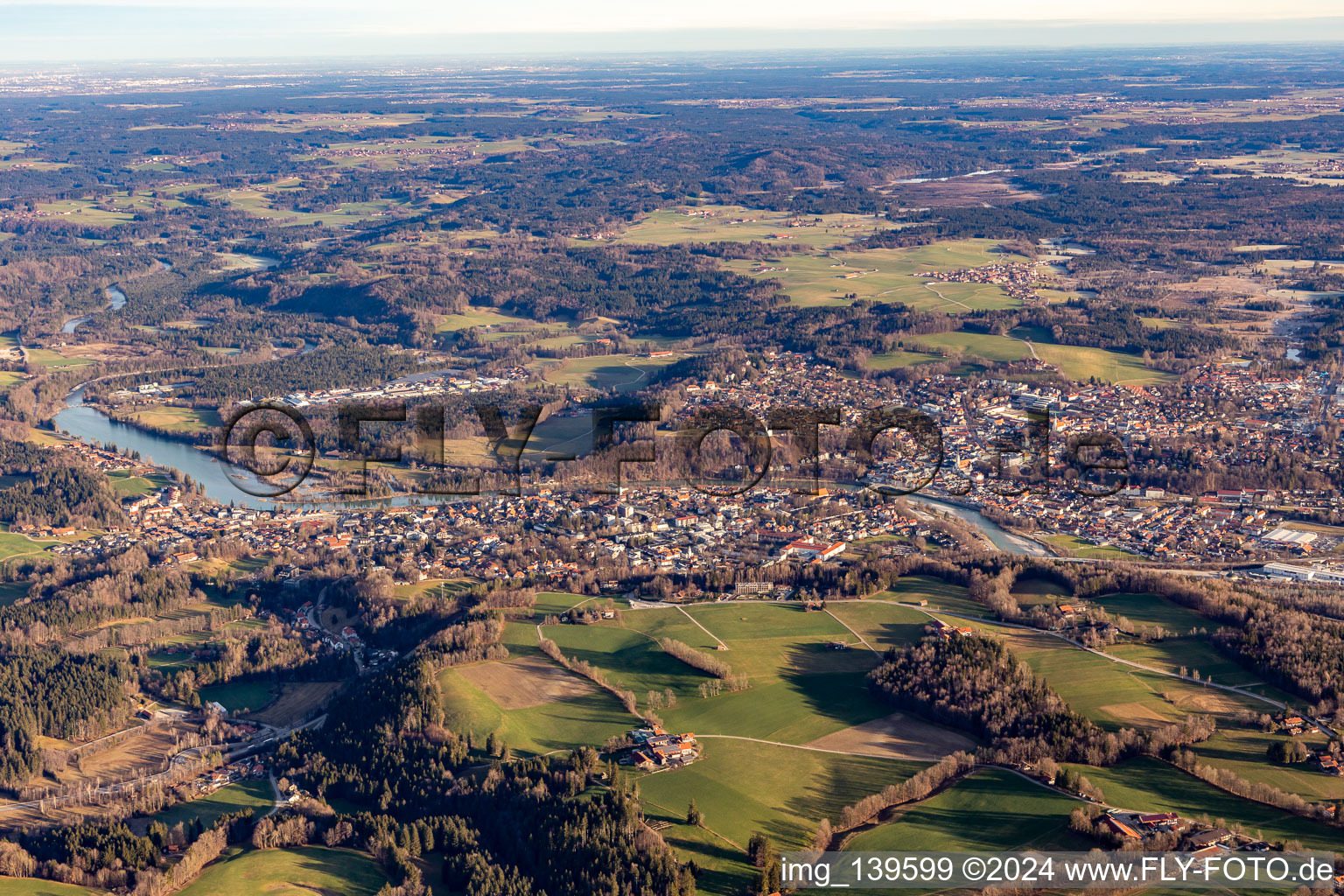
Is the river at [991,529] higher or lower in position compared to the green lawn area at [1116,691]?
lower

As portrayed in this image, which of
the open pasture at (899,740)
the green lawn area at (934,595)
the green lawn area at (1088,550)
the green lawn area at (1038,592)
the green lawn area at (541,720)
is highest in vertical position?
the green lawn area at (1038,592)

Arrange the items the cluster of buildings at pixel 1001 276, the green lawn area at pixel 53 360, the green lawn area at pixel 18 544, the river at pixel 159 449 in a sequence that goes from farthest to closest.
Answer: the cluster of buildings at pixel 1001 276, the green lawn area at pixel 53 360, the river at pixel 159 449, the green lawn area at pixel 18 544

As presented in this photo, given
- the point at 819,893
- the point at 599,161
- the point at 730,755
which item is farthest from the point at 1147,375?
the point at 599,161

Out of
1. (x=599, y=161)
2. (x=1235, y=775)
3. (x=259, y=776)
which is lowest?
(x=259, y=776)

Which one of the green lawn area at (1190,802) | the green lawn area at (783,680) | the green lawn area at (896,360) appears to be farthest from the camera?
the green lawn area at (896,360)

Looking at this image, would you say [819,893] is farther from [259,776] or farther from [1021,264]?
[1021,264]

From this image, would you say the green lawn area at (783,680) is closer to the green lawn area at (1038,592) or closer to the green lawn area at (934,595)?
the green lawn area at (934,595)

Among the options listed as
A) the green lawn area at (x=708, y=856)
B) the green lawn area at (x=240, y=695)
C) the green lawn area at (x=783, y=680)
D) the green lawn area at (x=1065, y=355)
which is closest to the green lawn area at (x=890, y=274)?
the green lawn area at (x=1065, y=355)
